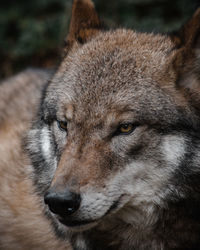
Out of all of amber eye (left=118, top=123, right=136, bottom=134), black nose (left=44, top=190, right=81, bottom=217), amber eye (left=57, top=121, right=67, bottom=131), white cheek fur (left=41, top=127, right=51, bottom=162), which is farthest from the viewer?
white cheek fur (left=41, top=127, right=51, bottom=162)

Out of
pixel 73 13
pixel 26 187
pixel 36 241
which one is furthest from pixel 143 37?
pixel 36 241

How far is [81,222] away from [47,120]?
122cm

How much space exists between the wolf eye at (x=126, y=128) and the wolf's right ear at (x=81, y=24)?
1.26 metres

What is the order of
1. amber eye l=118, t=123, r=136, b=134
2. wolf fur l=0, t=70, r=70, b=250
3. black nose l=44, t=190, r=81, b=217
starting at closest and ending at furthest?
1. black nose l=44, t=190, r=81, b=217
2. amber eye l=118, t=123, r=136, b=134
3. wolf fur l=0, t=70, r=70, b=250

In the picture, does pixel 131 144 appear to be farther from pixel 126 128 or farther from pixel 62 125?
pixel 62 125

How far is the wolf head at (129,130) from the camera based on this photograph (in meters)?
3.51

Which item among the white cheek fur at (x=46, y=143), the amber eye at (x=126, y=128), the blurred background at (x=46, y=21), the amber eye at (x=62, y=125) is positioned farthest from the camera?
the blurred background at (x=46, y=21)

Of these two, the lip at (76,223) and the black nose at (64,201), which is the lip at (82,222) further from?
the black nose at (64,201)

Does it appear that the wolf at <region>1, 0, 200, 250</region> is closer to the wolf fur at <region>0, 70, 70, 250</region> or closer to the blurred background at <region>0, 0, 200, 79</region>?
the wolf fur at <region>0, 70, 70, 250</region>

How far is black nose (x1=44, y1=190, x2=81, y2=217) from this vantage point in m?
3.29

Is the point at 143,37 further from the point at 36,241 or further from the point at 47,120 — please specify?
the point at 36,241

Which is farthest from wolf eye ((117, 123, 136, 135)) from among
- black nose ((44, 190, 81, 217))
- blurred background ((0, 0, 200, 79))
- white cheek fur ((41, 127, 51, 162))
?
blurred background ((0, 0, 200, 79))

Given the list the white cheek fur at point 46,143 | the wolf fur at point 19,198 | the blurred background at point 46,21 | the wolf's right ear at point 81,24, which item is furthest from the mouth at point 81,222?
the blurred background at point 46,21

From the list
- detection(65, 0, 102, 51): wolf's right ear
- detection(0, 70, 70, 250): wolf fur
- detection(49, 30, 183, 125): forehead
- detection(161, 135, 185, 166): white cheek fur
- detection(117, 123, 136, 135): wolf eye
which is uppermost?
detection(65, 0, 102, 51): wolf's right ear
